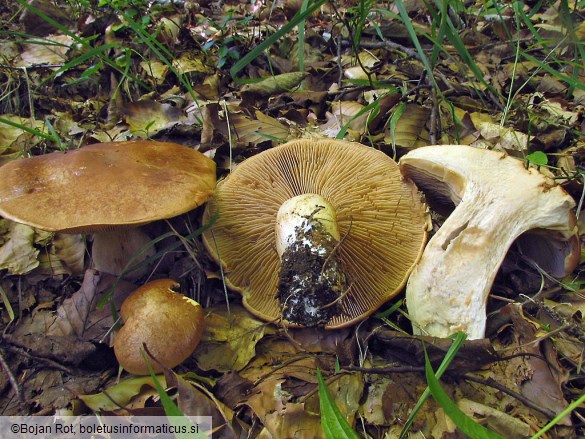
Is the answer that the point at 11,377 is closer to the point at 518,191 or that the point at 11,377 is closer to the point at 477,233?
the point at 477,233

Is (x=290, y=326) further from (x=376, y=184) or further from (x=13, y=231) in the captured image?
(x=13, y=231)

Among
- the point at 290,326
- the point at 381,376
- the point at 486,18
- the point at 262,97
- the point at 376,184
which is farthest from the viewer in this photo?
the point at 486,18

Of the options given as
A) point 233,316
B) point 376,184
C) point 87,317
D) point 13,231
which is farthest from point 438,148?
point 13,231

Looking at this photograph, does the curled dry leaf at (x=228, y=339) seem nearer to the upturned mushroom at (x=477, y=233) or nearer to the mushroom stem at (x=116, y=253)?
the mushroom stem at (x=116, y=253)

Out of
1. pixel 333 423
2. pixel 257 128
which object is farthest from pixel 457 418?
pixel 257 128

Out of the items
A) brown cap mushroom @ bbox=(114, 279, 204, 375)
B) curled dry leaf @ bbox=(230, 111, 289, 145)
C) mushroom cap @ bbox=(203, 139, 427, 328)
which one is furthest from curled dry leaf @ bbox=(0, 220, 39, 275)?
curled dry leaf @ bbox=(230, 111, 289, 145)

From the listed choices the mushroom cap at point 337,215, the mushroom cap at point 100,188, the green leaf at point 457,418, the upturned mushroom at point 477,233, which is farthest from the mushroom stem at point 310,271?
the green leaf at point 457,418
